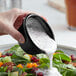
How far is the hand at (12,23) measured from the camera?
1.05m

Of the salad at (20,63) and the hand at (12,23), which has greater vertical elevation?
the hand at (12,23)

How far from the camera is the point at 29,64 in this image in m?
1.18

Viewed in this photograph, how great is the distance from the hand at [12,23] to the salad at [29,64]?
0.46 ft

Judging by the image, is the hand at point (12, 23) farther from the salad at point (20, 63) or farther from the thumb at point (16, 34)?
the salad at point (20, 63)

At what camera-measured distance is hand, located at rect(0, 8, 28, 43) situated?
3.45 feet

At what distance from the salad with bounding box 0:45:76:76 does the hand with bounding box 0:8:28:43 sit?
0.14m

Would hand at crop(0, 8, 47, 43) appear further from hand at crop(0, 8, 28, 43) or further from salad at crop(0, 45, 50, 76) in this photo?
salad at crop(0, 45, 50, 76)

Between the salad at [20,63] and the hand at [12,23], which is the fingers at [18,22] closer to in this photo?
the hand at [12,23]

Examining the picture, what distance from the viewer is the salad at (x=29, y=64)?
112 cm

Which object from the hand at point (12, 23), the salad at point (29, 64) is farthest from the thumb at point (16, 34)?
the salad at point (29, 64)

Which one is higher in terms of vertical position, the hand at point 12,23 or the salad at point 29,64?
the hand at point 12,23

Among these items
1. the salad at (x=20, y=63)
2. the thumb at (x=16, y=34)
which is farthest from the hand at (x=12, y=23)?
the salad at (x=20, y=63)

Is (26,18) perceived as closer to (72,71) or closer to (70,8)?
(72,71)

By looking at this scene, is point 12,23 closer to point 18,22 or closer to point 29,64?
point 18,22
